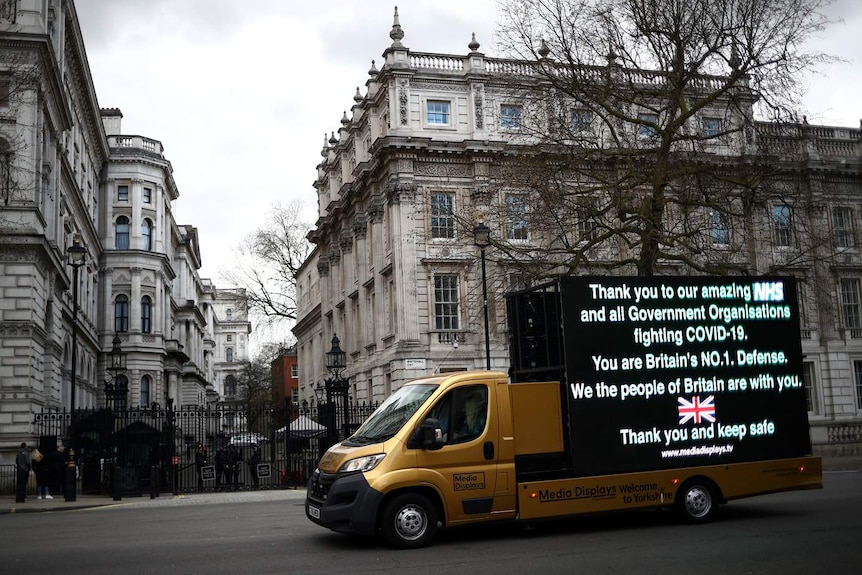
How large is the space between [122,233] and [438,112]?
35127 mm

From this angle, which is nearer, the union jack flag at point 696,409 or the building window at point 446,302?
the union jack flag at point 696,409

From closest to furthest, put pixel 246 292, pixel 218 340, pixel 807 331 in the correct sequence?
pixel 807 331 → pixel 246 292 → pixel 218 340

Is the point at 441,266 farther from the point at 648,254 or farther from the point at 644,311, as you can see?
the point at 644,311

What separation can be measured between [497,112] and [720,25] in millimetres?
18351

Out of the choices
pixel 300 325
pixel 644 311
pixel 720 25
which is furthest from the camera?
pixel 300 325

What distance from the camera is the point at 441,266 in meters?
41.3

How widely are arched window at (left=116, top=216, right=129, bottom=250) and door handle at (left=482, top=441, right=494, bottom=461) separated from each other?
2405 inches

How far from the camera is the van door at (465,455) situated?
11.3 m

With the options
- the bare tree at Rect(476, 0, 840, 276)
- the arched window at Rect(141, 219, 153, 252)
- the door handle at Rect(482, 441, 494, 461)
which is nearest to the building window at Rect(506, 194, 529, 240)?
the bare tree at Rect(476, 0, 840, 276)

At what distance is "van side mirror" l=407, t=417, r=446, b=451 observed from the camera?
11195 millimetres

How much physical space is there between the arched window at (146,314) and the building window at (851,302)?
1942 inches

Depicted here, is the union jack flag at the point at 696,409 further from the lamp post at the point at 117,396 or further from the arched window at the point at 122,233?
the arched window at the point at 122,233

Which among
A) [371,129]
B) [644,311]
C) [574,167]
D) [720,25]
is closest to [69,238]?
[371,129]

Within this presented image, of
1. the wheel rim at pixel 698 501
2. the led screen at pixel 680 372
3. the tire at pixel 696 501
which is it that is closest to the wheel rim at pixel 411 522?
the led screen at pixel 680 372
